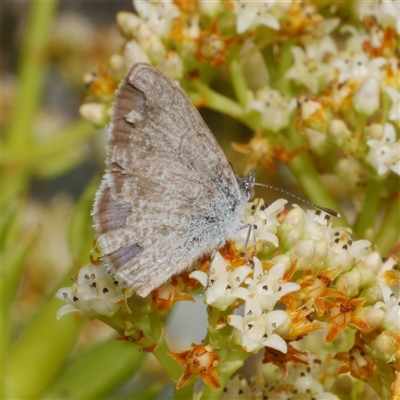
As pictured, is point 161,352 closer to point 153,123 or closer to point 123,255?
point 123,255

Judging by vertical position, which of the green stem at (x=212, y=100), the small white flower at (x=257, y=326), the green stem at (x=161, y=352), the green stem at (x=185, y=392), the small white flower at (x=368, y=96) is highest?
the small white flower at (x=368, y=96)

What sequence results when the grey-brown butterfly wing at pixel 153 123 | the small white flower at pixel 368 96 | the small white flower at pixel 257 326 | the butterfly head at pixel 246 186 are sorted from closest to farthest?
the small white flower at pixel 257 326 → the grey-brown butterfly wing at pixel 153 123 → the butterfly head at pixel 246 186 → the small white flower at pixel 368 96

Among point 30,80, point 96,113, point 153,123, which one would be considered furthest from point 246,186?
point 30,80

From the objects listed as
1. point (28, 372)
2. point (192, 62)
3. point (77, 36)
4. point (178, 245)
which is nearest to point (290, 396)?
point (178, 245)

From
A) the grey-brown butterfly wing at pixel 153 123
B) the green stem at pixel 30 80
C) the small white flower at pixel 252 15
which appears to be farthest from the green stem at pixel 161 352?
the green stem at pixel 30 80

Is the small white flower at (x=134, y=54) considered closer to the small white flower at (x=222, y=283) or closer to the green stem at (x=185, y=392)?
the small white flower at (x=222, y=283)

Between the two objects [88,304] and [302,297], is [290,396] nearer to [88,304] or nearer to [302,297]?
[302,297]
